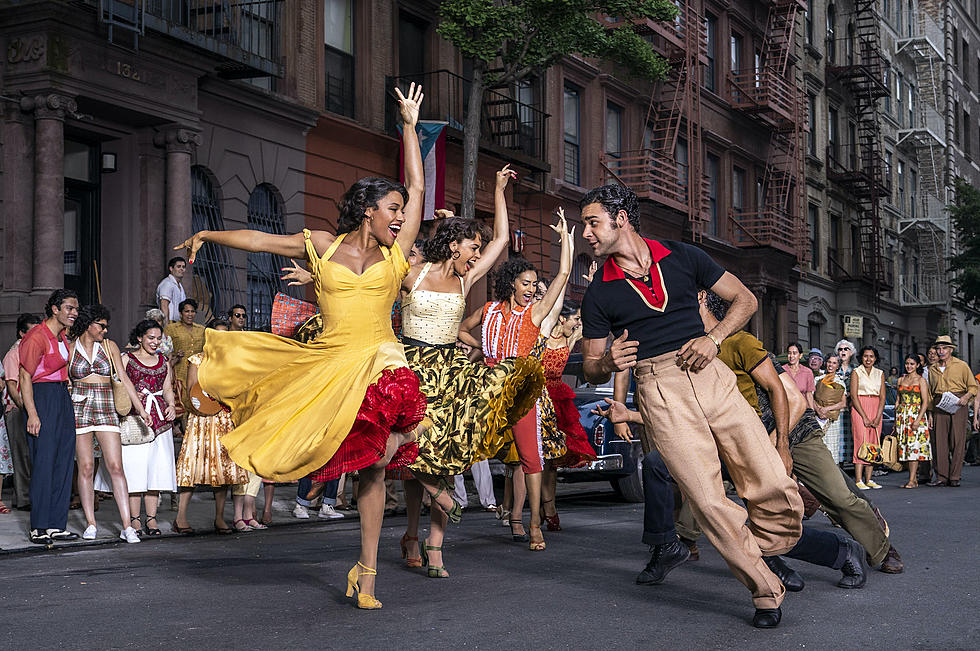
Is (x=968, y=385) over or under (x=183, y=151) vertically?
under

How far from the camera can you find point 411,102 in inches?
273

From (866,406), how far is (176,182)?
9.96 m

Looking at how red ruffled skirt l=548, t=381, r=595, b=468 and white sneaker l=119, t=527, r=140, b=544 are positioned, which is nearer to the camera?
white sneaker l=119, t=527, r=140, b=544

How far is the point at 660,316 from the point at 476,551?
3.49 metres

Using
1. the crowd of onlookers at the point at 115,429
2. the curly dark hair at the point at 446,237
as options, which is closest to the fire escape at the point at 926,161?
the crowd of onlookers at the point at 115,429

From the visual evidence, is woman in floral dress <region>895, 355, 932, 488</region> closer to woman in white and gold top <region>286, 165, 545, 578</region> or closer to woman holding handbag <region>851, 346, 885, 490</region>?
woman holding handbag <region>851, 346, 885, 490</region>

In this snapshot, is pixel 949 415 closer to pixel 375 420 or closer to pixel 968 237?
pixel 375 420

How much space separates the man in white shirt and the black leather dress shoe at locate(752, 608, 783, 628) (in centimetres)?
1041

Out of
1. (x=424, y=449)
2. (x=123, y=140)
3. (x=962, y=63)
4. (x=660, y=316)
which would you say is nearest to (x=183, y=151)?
(x=123, y=140)

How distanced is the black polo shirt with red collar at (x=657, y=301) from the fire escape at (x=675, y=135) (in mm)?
23571

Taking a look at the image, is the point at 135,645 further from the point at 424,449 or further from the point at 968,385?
the point at 968,385

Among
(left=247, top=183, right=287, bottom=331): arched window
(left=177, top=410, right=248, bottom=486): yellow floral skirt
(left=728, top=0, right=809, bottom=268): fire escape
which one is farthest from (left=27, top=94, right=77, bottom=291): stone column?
(left=728, top=0, right=809, bottom=268): fire escape

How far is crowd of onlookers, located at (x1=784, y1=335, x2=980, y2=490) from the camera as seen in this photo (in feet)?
53.9

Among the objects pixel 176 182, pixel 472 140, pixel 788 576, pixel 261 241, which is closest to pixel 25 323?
pixel 176 182
